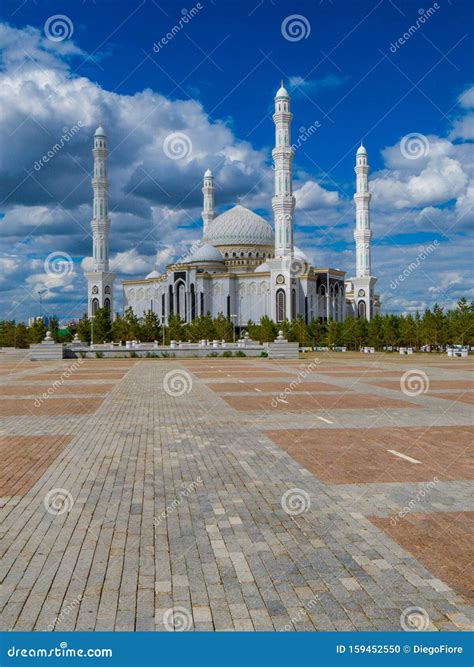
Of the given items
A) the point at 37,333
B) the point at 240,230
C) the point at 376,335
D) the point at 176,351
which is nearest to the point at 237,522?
the point at 176,351

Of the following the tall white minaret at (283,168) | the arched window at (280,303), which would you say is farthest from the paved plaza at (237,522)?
the arched window at (280,303)

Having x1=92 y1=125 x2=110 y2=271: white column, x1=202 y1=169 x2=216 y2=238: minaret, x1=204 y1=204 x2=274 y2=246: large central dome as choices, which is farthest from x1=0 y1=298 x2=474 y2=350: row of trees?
x1=202 y1=169 x2=216 y2=238: minaret

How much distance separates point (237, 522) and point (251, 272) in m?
89.3

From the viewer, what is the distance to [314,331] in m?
72.6

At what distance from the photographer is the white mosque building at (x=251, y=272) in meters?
81.5

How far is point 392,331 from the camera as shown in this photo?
211 ft

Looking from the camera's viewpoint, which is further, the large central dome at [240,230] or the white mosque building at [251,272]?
the large central dome at [240,230]

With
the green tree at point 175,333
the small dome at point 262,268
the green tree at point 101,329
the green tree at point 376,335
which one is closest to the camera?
the green tree at point 376,335

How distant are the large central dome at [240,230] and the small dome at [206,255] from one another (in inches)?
154

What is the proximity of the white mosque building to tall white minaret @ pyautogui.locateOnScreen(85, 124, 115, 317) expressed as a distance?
0.44ft

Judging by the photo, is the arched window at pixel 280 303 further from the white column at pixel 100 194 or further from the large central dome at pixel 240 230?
the white column at pixel 100 194

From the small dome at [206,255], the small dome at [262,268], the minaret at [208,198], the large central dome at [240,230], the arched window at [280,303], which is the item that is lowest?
the arched window at [280,303]

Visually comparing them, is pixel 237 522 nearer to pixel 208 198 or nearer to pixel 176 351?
pixel 176 351

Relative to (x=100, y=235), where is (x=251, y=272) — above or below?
below
